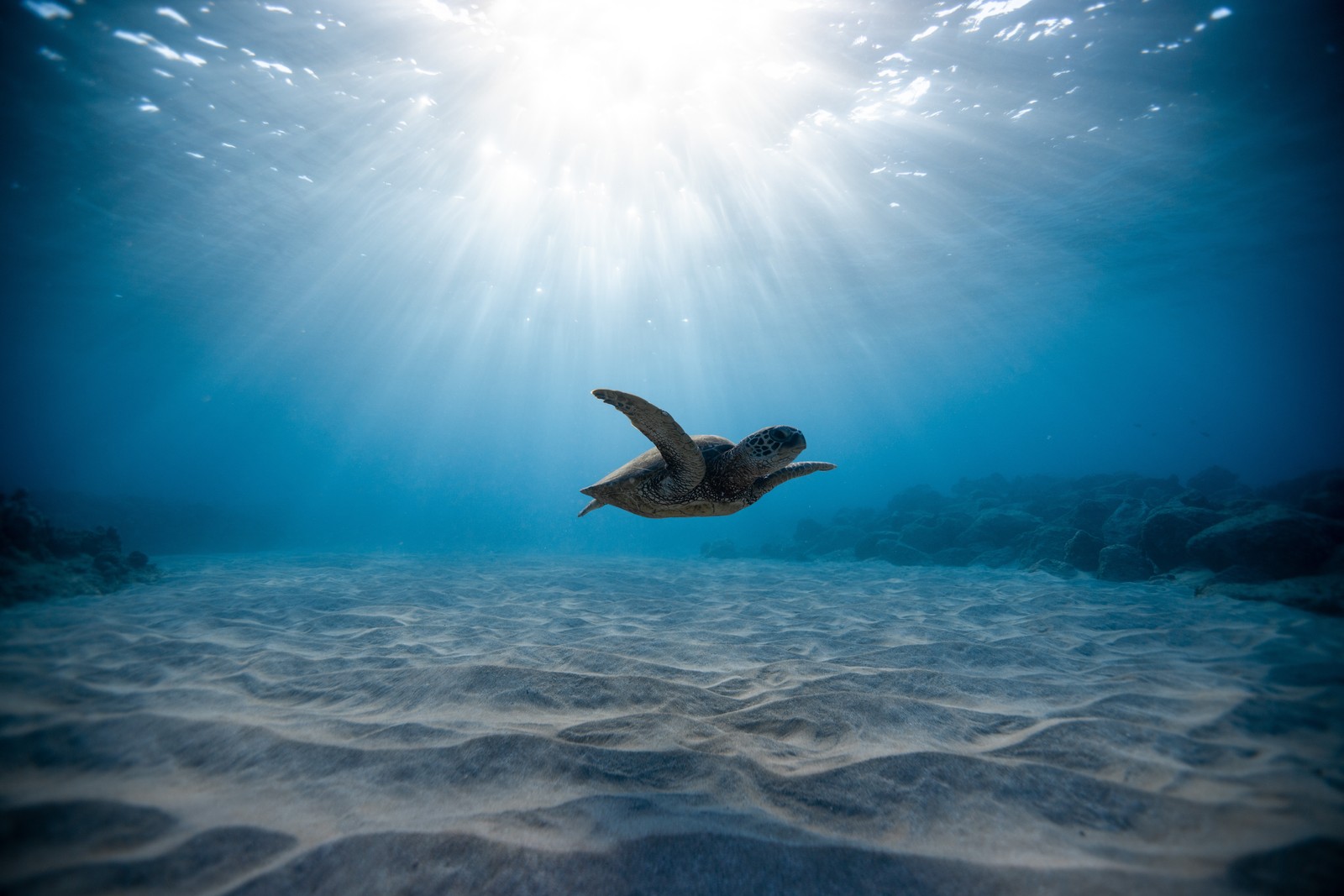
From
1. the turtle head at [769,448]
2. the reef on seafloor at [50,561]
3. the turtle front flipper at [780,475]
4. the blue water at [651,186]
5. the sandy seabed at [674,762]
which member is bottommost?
the sandy seabed at [674,762]

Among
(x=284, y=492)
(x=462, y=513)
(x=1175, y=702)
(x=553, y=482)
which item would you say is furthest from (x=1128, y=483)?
(x=284, y=492)

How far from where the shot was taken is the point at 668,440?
422 cm

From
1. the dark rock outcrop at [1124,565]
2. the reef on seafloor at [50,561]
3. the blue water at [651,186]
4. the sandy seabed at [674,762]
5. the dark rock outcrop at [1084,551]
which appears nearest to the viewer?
the sandy seabed at [674,762]

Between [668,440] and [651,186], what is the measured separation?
19.2 metres

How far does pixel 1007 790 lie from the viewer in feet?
8.32

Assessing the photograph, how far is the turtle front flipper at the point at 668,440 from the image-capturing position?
3.89m

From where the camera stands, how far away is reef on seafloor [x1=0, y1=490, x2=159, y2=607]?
296 inches

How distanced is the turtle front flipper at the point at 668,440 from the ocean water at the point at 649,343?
1897 mm

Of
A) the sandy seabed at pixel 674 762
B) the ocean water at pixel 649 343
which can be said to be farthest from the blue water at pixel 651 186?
the sandy seabed at pixel 674 762

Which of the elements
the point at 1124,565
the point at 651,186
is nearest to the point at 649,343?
the point at 651,186

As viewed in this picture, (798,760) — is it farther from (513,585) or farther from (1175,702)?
(513,585)

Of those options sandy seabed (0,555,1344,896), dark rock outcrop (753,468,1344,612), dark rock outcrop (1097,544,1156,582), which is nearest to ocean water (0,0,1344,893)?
sandy seabed (0,555,1344,896)

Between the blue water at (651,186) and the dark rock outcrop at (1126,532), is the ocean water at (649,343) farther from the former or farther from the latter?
the dark rock outcrop at (1126,532)

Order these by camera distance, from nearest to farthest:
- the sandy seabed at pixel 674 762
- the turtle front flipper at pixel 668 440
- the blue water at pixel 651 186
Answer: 1. the sandy seabed at pixel 674 762
2. the turtle front flipper at pixel 668 440
3. the blue water at pixel 651 186
